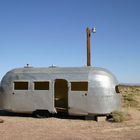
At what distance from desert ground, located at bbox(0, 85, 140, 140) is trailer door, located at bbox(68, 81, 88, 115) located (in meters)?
0.46

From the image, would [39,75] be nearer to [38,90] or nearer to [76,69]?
[38,90]

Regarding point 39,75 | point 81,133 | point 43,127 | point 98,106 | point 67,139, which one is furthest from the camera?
point 39,75

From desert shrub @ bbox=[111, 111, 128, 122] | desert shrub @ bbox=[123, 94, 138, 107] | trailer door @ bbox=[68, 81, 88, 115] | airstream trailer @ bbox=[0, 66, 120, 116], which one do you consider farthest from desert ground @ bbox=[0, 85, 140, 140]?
desert shrub @ bbox=[123, 94, 138, 107]

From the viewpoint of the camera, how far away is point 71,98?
1497cm

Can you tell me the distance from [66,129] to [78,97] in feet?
8.89

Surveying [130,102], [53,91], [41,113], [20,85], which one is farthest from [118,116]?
[130,102]

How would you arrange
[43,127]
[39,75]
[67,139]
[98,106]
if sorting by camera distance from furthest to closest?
[39,75]
[98,106]
[43,127]
[67,139]

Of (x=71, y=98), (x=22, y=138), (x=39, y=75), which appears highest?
(x=39, y=75)

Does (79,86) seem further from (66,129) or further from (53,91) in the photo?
(66,129)

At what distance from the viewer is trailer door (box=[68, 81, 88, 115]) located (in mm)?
14836

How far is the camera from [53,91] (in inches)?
603

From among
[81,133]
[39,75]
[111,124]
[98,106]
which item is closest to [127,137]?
[81,133]

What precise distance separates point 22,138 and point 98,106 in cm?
508

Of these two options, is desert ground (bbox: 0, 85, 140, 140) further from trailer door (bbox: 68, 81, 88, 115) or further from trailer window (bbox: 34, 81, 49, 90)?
trailer window (bbox: 34, 81, 49, 90)
